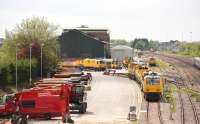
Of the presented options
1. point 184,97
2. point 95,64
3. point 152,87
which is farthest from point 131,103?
point 95,64

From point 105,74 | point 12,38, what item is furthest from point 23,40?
point 105,74

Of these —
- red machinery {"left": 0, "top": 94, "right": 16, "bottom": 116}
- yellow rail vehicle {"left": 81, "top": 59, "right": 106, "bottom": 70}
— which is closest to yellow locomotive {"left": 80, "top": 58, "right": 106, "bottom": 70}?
yellow rail vehicle {"left": 81, "top": 59, "right": 106, "bottom": 70}

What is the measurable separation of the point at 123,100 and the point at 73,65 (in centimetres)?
4558

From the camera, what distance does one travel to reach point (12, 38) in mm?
86938

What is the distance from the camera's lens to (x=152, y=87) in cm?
5781

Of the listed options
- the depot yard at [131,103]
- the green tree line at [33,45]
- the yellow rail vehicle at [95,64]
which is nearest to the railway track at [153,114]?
the depot yard at [131,103]

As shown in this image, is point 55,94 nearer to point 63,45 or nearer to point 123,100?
point 123,100

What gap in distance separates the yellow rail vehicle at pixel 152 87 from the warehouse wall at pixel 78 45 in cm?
6403

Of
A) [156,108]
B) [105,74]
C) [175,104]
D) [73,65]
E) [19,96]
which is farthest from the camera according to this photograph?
[73,65]

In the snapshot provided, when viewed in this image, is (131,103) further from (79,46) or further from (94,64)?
(79,46)

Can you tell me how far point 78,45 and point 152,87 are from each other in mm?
65651

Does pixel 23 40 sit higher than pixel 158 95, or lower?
higher

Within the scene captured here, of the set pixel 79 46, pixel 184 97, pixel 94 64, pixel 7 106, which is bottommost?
pixel 184 97

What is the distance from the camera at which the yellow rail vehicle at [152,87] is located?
190 feet
